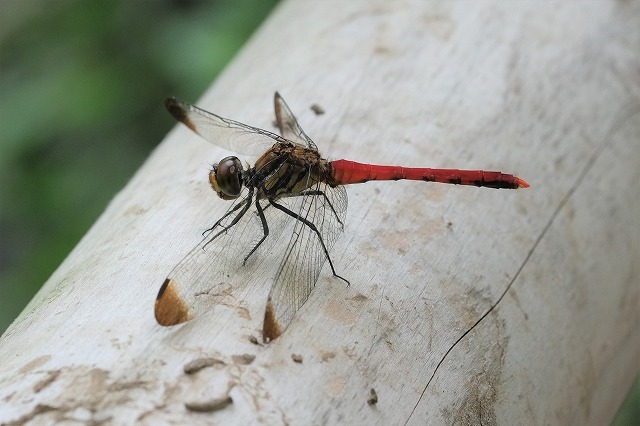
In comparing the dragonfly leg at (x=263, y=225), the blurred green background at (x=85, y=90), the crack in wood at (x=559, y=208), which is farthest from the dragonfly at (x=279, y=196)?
the blurred green background at (x=85, y=90)

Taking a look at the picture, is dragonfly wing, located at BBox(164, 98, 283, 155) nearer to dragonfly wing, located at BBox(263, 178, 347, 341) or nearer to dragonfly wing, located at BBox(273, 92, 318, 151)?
dragonfly wing, located at BBox(273, 92, 318, 151)

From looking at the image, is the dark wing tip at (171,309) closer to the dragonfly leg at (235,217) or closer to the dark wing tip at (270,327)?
the dark wing tip at (270,327)

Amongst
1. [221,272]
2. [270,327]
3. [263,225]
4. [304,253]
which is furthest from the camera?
[263,225]

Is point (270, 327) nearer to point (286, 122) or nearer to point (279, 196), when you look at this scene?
point (279, 196)

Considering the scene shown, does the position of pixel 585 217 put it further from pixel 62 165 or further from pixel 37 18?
pixel 37 18

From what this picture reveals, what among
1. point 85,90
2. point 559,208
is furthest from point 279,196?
point 85,90

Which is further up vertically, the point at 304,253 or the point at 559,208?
the point at 304,253
